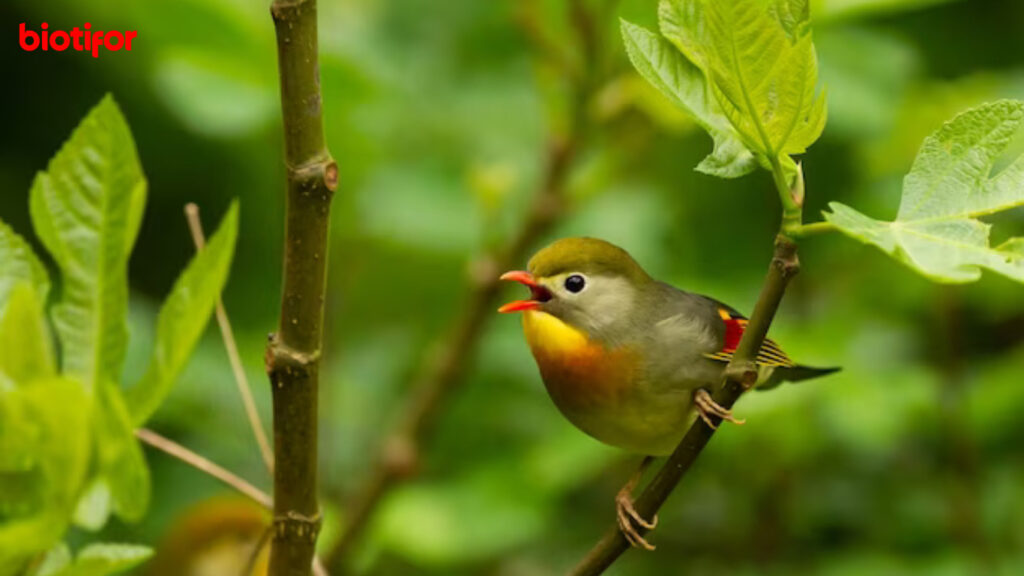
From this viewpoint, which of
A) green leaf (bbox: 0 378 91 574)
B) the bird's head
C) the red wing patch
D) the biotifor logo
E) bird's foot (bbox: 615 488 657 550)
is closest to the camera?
green leaf (bbox: 0 378 91 574)

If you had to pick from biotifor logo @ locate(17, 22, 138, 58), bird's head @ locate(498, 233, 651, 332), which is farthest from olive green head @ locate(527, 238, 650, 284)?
biotifor logo @ locate(17, 22, 138, 58)

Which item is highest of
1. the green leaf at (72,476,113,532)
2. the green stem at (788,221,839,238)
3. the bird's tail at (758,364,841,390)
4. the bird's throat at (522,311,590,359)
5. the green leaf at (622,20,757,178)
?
the green leaf at (622,20,757,178)

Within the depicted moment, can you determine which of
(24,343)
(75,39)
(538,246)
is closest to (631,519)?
(24,343)

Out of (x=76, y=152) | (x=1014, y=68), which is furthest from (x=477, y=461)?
(x=76, y=152)

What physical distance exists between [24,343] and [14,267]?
0.08m

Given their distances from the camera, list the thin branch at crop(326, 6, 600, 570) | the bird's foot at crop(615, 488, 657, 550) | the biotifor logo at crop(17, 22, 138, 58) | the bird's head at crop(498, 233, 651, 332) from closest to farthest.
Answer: the bird's foot at crop(615, 488, 657, 550) < the bird's head at crop(498, 233, 651, 332) < the thin branch at crop(326, 6, 600, 570) < the biotifor logo at crop(17, 22, 138, 58)

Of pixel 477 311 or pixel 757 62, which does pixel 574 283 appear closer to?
pixel 757 62

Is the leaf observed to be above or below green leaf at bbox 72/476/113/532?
above

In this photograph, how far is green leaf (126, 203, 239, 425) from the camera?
1.72ft

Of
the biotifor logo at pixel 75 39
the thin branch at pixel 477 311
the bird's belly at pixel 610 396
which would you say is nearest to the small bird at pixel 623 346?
the bird's belly at pixel 610 396

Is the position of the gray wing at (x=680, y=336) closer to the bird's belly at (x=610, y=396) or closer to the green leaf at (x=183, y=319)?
the bird's belly at (x=610, y=396)

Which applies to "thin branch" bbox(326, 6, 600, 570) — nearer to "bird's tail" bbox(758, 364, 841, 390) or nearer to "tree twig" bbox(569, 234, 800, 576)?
"bird's tail" bbox(758, 364, 841, 390)

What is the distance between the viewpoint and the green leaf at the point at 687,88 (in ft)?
1.74

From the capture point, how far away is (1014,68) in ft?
6.86
